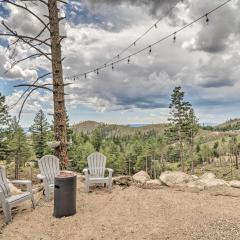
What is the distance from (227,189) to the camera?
6.68 metres

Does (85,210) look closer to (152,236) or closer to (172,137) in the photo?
(152,236)

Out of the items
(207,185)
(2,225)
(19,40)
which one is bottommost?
(2,225)

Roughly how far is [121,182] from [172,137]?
29510 mm

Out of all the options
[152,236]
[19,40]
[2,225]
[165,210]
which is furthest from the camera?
[19,40]

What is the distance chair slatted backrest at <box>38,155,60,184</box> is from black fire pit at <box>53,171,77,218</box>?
125 cm

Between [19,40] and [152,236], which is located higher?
[19,40]

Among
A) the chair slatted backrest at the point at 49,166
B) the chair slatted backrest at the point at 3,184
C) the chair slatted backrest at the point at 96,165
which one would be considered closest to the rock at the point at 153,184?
the chair slatted backrest at the point at 96,165

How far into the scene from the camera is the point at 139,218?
5.05 m

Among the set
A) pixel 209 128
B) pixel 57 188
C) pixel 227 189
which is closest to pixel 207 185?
pixel 227 189

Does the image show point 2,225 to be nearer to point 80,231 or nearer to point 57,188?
point 57,188

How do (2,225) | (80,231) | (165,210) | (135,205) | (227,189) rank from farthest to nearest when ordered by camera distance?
(227,189)
(135,205)
(165,210)
(2,225)
(80,231)

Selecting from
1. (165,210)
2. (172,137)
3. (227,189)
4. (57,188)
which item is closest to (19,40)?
(57,188)

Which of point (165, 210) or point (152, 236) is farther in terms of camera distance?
point (165, 210)

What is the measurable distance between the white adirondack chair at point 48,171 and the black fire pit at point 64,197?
0.96 m
